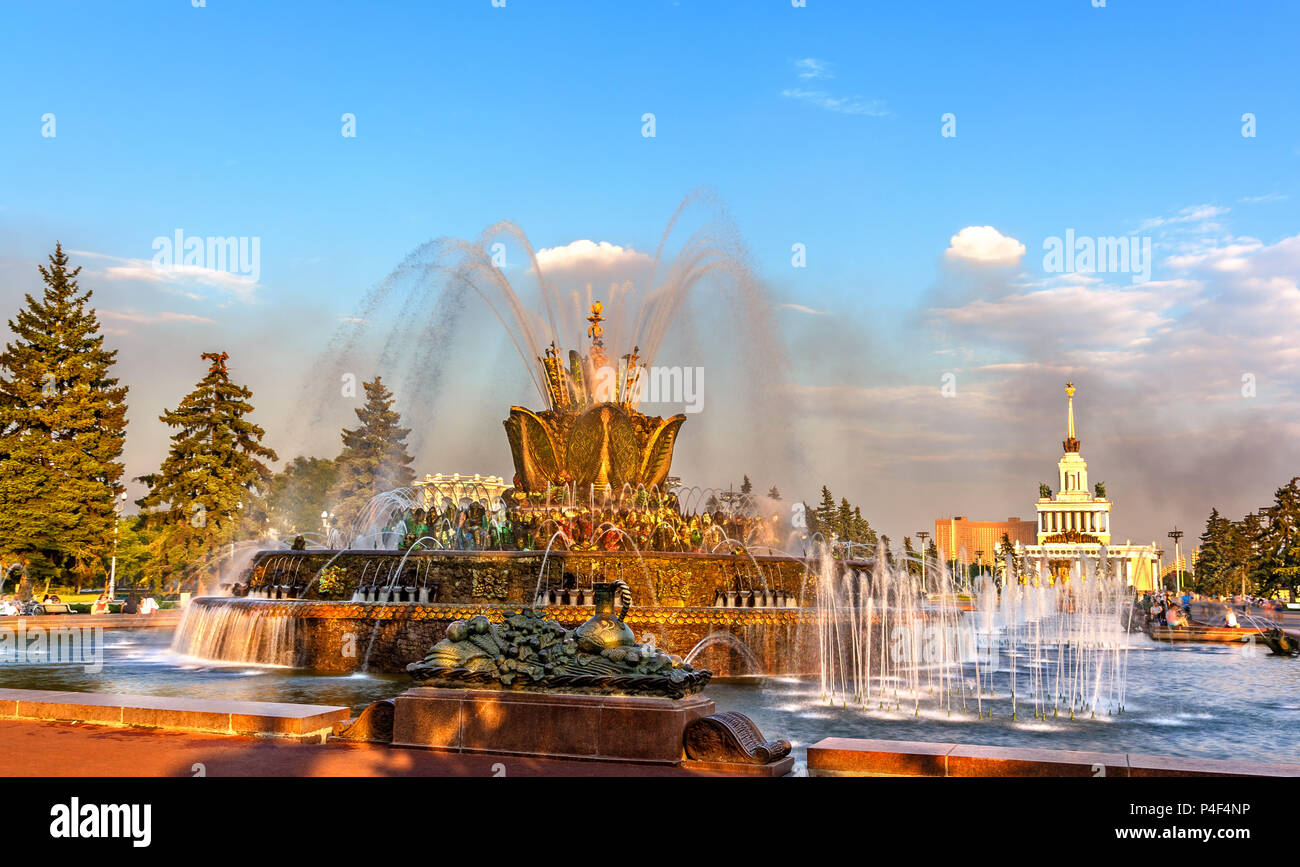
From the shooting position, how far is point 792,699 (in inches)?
601

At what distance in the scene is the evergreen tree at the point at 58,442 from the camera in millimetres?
46688

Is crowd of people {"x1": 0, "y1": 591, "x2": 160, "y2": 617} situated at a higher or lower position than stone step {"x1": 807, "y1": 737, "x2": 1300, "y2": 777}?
lower

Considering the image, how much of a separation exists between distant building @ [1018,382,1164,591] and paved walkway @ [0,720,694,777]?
143 metres

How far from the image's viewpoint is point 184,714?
10086 mm

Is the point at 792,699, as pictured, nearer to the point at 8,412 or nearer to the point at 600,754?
the point at 600,754

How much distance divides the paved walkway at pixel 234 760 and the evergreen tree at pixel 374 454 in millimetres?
62595

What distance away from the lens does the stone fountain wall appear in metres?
18.0

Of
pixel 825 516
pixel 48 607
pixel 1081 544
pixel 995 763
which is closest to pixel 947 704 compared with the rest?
pixel 995 763

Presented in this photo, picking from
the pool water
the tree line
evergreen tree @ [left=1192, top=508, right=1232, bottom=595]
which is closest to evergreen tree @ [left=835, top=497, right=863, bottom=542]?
evergreen tree @ [left=1192, top=508, right=1232, bottom=595]

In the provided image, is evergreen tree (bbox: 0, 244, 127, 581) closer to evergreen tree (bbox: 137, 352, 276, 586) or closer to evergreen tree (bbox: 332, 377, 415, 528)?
evergreen tree (bbox: 137, 352, 276, 586)

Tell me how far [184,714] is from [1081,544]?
176 meters

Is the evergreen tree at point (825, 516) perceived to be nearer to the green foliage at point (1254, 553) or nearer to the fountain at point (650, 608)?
the green foliage at point (1254, 553)
